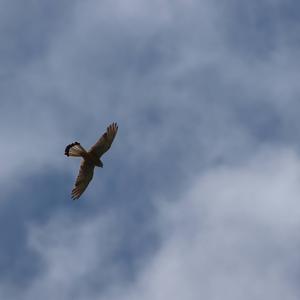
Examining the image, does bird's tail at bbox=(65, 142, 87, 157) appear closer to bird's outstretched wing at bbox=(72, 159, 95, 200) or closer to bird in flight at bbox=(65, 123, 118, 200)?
bird in flight at bbox=(65, 123, 118, 200)

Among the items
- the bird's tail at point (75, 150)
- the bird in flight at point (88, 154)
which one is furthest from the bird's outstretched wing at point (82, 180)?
the bird's tail at point (75, 150)

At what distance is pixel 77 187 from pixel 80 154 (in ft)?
9.07

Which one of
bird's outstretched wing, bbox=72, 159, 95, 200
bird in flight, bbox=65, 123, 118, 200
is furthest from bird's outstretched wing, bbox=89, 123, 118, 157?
bird's outstretched wing, bbox=72, 159, 95, 200

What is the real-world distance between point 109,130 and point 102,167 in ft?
8.99

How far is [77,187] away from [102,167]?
228 centimetres

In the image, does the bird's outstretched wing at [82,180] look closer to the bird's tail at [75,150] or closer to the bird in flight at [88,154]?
the bird in flight at [88,154]

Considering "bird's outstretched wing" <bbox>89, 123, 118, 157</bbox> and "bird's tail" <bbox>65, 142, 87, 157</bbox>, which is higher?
"bird's outstretched wing" <bbox>89, 123, 118, 157</bbox>

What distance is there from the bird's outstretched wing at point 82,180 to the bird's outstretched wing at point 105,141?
4.90 feet

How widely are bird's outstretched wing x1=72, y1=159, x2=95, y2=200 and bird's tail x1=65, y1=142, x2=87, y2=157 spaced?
1406 mm

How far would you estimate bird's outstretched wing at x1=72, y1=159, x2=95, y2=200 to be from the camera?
55969mm

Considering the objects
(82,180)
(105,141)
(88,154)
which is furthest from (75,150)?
(82,180)

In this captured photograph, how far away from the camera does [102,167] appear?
183 feet

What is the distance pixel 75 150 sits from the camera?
5422cm

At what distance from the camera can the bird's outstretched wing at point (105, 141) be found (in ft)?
178
